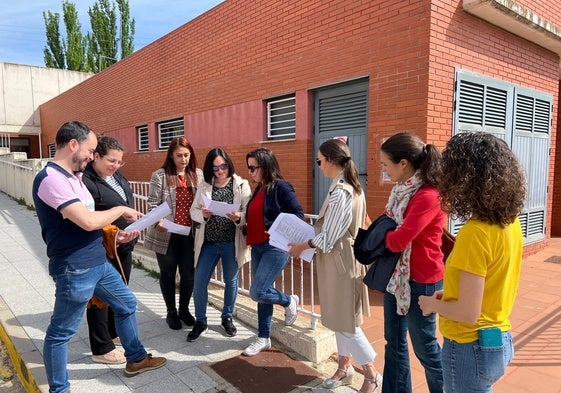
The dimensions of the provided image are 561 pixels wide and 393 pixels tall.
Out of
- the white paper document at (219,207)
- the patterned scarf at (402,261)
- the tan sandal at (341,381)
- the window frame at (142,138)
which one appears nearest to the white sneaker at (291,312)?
the tan sandal at (341,381)

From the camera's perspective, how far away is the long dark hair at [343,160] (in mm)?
2617

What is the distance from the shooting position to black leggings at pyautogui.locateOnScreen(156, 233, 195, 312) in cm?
376

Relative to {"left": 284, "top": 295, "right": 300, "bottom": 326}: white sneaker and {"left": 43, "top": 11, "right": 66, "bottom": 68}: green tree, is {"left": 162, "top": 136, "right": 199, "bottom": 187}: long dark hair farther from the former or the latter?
{"left": 43, "top": 11, "right": 66, "bottom": 68}: green tree

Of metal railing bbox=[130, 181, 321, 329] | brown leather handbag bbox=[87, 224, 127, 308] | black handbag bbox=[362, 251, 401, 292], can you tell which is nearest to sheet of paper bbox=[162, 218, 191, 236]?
brown leather handbag bbox=[87, 224, 127, 308]

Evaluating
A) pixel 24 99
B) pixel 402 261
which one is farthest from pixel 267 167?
pixel 24 99

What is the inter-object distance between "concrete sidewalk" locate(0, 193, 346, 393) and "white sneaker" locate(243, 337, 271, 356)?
141mm

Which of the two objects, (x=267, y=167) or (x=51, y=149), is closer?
(x=267, y=167)

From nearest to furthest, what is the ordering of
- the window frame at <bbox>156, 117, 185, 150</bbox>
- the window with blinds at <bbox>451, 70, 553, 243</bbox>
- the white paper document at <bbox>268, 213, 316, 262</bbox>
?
the white paper document at <bbox>268, 213, 316, 262</bbox>, the window with blinds at <bbox>451, 70, 553, 243</bbox>, the window frame at <bbox>156, 117, 185, 150</bbox>

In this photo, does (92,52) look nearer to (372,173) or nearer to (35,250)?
(35,250)

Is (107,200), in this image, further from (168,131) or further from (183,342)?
(168,131)

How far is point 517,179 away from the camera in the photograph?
1541 millimetres

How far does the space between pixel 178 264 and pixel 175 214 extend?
0.52m

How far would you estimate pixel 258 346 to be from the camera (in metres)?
3.38

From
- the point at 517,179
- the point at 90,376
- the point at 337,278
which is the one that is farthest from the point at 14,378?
the point at 517,179
